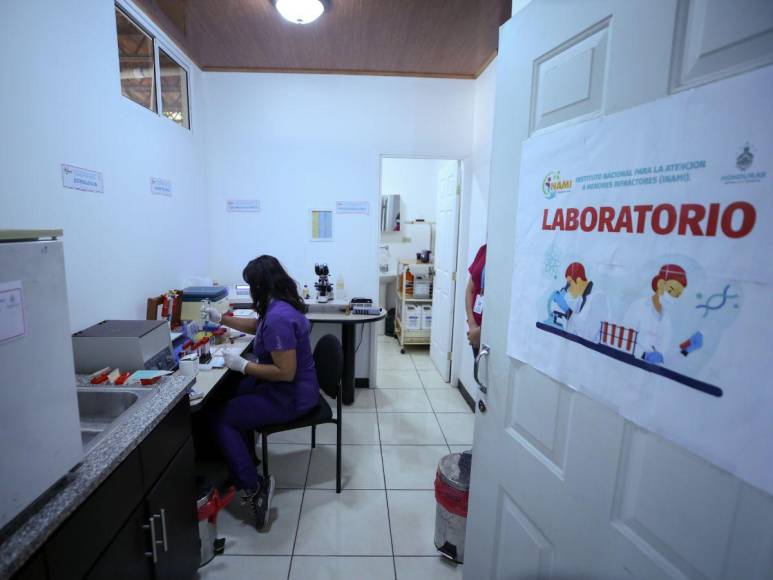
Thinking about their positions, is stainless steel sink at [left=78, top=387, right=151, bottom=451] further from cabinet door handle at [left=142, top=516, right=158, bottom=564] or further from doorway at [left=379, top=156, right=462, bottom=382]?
doorway at [left=379, top=156, right=462, bottom=382]

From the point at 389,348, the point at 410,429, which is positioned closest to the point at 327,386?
the point at 410,429

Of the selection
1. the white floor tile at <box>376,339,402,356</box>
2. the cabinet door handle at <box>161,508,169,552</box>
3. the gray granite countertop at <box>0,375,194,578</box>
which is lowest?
the white floor tile at <box>376,339,402,356</box>

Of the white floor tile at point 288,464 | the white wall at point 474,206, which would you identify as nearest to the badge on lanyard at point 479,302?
the white wall at point 474,206

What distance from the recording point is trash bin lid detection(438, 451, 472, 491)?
1621 millimetres

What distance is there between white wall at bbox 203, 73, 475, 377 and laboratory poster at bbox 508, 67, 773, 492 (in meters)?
2.46

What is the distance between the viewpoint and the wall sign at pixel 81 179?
1632 mm

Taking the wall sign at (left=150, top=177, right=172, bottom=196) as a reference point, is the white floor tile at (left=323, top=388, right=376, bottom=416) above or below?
below

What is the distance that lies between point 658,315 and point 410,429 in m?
2.40

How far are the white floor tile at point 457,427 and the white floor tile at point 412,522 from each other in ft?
2.01

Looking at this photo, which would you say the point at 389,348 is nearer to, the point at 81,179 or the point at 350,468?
the point at 350,468

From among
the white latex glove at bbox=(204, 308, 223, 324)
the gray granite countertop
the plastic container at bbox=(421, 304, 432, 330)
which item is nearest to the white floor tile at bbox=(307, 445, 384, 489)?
the white latex glove at bbox=(204, 308, 223, 324)

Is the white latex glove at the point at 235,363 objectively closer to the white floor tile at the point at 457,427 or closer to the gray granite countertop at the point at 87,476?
the gray granite countertop at the point at 87,476

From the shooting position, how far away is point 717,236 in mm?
610

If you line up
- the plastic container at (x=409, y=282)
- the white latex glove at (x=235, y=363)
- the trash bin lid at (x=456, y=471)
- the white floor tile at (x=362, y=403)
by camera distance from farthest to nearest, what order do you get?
the plastic container at (x=409, y=282) < the white floor tile at (x=362, y=403) < the white latex glove at (x=235, y=363) < the trash bin lid at (x=456, y=471)
